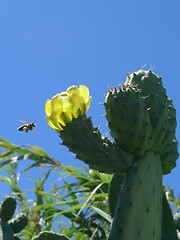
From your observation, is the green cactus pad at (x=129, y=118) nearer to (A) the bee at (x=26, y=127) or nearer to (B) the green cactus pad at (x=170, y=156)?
(B) the green cactus pad at (x=170, y=156)

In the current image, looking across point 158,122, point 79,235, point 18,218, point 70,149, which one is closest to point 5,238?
point 18,218

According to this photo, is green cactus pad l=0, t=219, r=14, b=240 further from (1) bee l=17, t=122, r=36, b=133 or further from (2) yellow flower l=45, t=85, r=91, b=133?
(1) bee l=17, t=122, r=36, b=133

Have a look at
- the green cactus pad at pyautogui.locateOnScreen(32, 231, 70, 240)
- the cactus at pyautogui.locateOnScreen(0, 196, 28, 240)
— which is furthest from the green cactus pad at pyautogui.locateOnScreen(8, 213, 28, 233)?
the green cactus pad at pyautogui.locateOnScreen(32, 231, 70, 240)

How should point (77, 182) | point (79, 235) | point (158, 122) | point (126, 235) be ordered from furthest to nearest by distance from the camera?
1. point (77, 182)
2. point (79, 235)
3. point (158, 122)
4. point (126, 235)

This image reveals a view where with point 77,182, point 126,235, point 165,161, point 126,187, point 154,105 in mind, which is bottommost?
point 126,235

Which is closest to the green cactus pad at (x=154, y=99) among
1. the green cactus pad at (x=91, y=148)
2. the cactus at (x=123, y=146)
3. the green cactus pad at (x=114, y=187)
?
the cactus at (x=123, y=146)

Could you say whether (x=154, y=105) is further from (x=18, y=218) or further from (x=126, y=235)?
(x=18, y=218)

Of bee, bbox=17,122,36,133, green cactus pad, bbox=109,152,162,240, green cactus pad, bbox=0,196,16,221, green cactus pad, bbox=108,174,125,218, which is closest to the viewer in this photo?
green cactus pad, bbox=109,152,162,240

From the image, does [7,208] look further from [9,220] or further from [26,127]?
[26,127]
